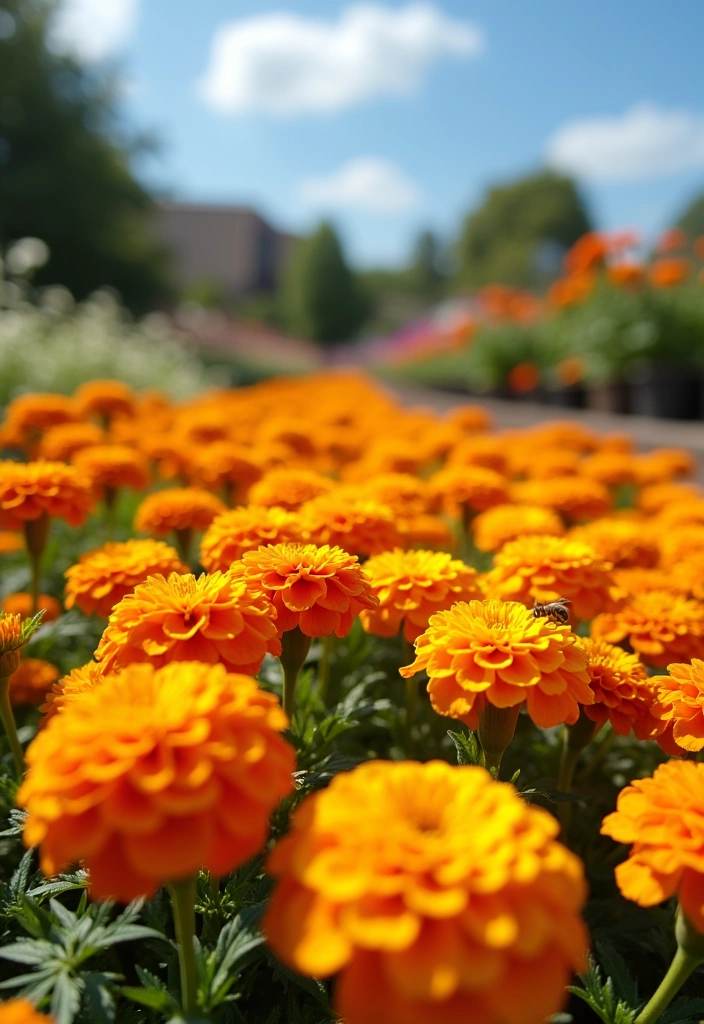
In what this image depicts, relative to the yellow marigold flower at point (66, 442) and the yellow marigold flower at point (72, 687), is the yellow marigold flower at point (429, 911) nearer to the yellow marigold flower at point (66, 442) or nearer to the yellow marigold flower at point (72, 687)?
the yellow marigold flower at point (72, 687)

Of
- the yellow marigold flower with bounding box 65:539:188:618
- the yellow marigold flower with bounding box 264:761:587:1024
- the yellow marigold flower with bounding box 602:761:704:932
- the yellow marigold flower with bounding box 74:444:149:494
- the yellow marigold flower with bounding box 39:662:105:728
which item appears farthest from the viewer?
the yellow marigold flower with bounding box 74:444:149:494

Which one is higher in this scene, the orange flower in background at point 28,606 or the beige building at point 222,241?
the beige building at point 222,241

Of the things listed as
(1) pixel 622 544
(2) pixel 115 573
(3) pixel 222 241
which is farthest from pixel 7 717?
(3) pixel 222 241

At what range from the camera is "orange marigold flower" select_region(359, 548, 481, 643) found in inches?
44.8

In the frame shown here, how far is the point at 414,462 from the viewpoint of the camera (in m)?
2.42

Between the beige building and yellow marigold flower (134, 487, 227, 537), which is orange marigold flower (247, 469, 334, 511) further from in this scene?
the beige building

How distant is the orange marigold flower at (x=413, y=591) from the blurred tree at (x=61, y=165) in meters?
15.3

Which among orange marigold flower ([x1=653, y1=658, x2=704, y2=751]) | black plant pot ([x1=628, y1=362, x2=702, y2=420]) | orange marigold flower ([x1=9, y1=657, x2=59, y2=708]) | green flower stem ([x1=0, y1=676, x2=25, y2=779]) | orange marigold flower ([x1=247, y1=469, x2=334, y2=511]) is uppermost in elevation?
black plant pot ([x1=628, y1=362, x2=702, y2=420])

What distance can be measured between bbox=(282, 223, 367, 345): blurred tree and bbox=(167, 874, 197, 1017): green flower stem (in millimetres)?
32810

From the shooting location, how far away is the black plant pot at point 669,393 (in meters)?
5.05

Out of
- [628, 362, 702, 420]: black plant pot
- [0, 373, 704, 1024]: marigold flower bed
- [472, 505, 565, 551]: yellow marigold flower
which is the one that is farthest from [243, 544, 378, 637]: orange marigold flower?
[628, 362, 702, 420]: black plant pot

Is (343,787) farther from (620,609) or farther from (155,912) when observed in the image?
(620,609)

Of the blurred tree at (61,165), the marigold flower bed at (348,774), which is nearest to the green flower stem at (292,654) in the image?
the marigold flower bed at (348,774)

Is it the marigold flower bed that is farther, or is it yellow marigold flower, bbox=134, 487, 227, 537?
yellow marigold flower, bbox=134, 487, 227, 537
